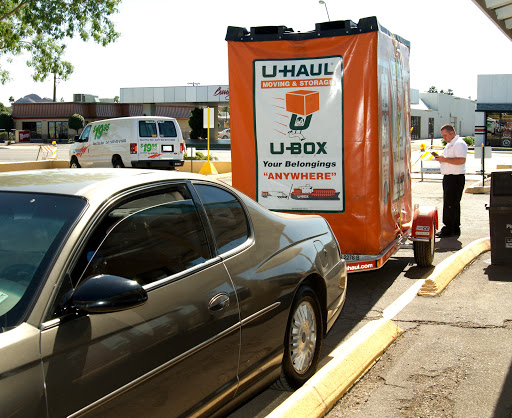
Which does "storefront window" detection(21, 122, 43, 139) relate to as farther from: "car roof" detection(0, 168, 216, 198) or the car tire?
"car roof" detection(0, 168, 216, 198)

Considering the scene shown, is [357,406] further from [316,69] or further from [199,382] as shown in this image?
[316,69]

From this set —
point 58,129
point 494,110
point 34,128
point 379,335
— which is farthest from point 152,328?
point 34,128

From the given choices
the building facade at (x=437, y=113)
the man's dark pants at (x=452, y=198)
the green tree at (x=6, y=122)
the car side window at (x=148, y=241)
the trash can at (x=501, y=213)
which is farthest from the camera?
the green tree at (x=6, y=122)

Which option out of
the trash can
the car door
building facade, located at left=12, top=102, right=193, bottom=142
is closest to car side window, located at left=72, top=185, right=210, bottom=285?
the car door

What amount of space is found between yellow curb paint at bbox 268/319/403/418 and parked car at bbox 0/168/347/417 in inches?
8.8

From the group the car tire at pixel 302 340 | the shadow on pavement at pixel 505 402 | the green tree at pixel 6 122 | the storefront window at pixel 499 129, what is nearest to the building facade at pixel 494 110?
the storefront window at pixel 499 129

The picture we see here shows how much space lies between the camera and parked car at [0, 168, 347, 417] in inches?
100.0

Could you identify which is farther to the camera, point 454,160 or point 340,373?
point 454,160

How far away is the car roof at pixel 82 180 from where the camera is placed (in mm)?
3195

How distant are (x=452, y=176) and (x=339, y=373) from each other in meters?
7.45

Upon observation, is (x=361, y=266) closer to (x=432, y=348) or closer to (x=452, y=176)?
(x=432, y=348)

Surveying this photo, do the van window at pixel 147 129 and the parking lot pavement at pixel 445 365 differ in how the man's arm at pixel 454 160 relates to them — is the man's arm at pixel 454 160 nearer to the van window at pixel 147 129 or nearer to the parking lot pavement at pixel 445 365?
the parking lot pavement at pixel 445 365

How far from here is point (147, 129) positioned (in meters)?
22.8

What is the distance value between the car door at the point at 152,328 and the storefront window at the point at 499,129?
178ft
